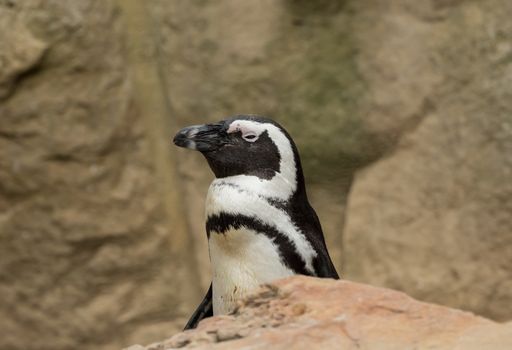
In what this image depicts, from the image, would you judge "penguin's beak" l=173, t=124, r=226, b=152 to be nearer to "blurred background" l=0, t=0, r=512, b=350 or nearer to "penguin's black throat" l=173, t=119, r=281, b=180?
"penguin's black throat" l=173, t=119, r=281, b=180

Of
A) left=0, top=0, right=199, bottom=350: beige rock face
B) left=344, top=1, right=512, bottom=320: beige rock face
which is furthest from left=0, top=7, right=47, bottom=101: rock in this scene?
left=344, top=1, right=512, bottom=320: beige rock face

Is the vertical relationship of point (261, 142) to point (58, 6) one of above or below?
below

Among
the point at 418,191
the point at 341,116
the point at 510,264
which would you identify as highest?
the point at 341,116

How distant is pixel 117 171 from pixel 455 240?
106cm

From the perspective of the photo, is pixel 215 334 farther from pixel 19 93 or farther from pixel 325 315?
pixel 19 93

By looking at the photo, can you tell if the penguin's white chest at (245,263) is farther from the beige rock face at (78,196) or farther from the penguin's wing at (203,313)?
the beige rock face at (78,196)

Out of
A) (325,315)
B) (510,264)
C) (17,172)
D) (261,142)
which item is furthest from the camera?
(17,172)

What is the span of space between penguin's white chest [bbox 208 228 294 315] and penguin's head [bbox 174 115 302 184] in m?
0.16

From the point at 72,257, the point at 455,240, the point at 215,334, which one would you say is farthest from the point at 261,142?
the point at 72,257

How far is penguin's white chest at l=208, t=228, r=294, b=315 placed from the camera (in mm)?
2559

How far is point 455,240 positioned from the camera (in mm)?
3562

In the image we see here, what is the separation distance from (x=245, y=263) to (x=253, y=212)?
4.2 inches

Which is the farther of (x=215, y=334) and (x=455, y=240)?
(x=455, y=240)

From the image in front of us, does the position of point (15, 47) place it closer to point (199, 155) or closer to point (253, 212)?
point (199, 155)
